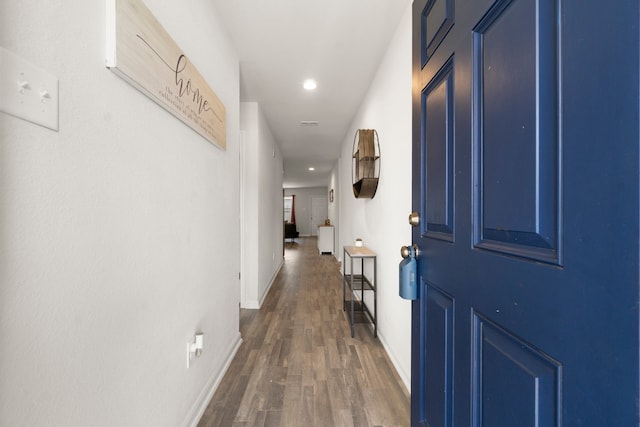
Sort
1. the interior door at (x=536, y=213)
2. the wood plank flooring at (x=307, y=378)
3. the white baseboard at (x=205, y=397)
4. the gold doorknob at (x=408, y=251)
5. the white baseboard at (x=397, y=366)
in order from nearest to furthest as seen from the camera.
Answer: the interior door at (x=536, y=213), the gold doorknob at (x=408, y=251), the white baseboard at (x=205, y=397), the wood plank flooring at (x=307, y=378), the white baseboard at (x=397, y=366)

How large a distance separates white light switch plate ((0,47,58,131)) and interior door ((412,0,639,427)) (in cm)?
104

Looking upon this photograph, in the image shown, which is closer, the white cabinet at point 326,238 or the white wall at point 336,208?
the white wall at point 336,208

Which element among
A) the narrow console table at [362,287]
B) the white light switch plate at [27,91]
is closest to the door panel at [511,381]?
the white light switch plate at [27,91]

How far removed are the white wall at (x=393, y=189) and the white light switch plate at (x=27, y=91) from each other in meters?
1.65

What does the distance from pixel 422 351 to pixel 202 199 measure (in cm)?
133

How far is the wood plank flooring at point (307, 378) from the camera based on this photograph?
1.51 m

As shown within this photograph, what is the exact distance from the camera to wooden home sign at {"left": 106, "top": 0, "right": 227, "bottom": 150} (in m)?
0.85

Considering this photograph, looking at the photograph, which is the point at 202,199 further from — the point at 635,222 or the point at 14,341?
the point at 635,222

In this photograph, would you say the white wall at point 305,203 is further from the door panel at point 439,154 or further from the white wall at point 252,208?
the door panel at point 439,154

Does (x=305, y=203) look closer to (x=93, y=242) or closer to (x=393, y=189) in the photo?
(x=393, y=189)

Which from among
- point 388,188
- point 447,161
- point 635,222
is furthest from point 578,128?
point 388,188

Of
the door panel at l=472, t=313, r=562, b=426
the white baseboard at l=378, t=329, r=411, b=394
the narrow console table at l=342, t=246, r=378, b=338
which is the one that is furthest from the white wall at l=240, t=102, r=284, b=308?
the door panel at l=472, t=313, r=562, b=426

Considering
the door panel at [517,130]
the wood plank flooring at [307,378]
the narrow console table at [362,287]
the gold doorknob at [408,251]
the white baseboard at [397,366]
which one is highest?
the door panel at [517,130]

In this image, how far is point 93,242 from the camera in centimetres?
79
